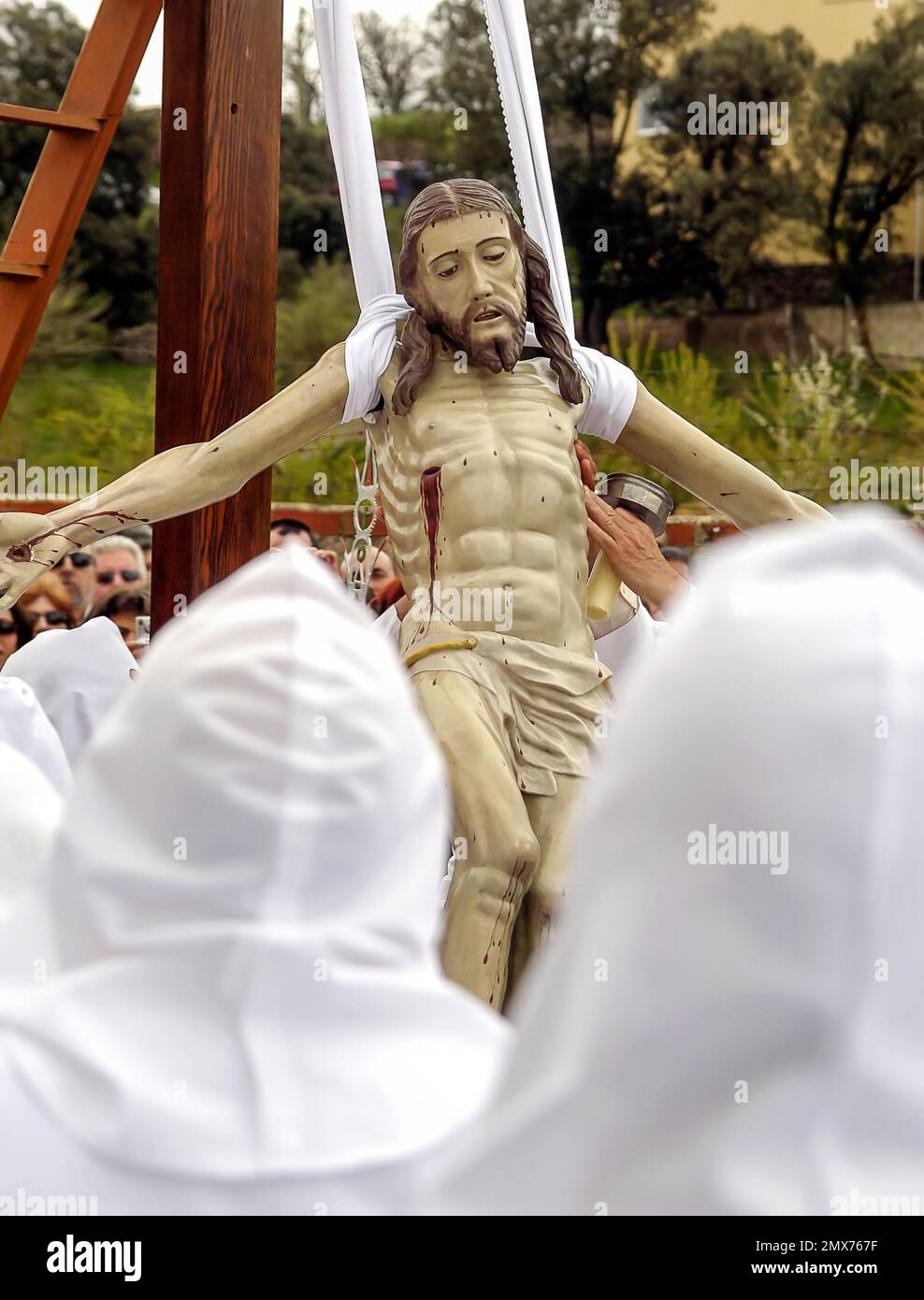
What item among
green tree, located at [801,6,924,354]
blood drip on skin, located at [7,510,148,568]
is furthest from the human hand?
green tree, located at [801,6,924,354]

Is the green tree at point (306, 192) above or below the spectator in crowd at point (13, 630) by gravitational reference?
above

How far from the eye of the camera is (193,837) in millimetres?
1495

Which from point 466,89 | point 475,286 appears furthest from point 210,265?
point 466,89

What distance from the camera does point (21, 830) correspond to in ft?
6.98

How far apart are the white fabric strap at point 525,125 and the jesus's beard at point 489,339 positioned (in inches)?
15.4

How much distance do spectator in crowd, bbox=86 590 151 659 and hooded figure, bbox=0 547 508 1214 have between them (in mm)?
4087

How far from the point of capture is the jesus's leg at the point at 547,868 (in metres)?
3.41

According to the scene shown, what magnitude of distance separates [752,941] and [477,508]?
2.39 metres

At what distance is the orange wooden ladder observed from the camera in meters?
4.57

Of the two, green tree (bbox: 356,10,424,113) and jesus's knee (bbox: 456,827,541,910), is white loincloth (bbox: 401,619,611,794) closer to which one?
jesus's knee (bbox: 456,827,541,910)

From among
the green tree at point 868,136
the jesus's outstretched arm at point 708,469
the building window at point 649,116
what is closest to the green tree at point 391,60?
the building window at point 649,116

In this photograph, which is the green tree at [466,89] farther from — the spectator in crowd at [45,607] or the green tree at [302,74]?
the spectator in crowd at [45,607]

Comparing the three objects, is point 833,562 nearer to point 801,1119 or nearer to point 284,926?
point 801,1119

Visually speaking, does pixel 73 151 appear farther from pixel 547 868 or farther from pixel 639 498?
pixel 547 868
